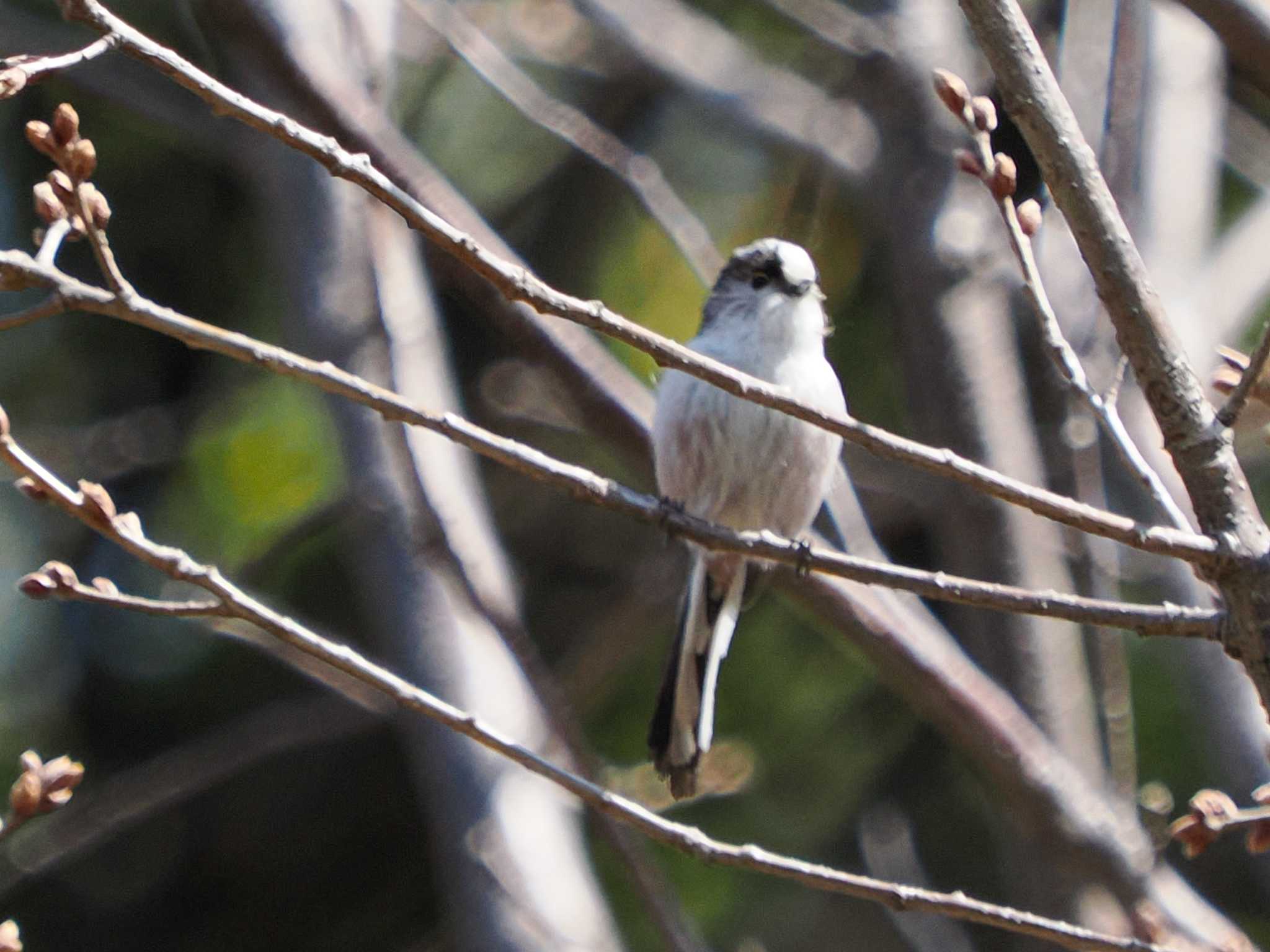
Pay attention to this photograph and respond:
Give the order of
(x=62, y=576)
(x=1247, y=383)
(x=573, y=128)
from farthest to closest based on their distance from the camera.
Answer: (x=573, y=128)
(x=62, y=576)
(x=1247, y=383)

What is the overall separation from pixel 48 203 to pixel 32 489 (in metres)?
0.34

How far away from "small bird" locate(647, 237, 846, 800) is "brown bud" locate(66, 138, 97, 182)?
1.94 metres

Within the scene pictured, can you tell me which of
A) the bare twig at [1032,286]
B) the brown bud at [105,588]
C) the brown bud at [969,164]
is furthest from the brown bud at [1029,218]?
the brown bud at [105,588]

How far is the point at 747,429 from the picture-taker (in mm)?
3559

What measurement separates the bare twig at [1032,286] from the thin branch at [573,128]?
56.6 inches

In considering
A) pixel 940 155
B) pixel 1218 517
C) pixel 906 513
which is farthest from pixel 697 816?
pixel 1218 517

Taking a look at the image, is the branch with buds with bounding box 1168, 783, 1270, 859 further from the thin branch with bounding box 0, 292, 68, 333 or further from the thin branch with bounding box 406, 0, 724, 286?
the thin branch with bounding box 406, 0, 724, 286

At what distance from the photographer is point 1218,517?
1.72 meters

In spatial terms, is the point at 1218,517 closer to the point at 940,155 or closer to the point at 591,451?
the point at 940,155

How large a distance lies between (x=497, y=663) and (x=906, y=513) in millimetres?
1751

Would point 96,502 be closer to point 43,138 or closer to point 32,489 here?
point 32,489

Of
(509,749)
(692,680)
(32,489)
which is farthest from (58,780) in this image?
Result: (692,680)

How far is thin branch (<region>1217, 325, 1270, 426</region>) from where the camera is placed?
1680 mm

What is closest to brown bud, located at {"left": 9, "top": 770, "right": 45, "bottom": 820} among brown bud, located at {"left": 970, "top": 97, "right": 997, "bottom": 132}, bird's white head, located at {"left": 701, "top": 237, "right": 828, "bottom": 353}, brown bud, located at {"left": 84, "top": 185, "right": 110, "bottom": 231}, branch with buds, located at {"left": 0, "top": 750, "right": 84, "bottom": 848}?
branch with buds, located at {"left": 0, "top": 750, "right": 84, "bottom": 848}
